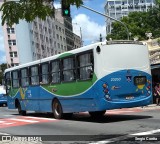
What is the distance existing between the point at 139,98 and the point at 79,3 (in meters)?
10.5

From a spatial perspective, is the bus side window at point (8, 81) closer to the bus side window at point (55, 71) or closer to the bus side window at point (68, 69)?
the bus side window at point (55, 71)

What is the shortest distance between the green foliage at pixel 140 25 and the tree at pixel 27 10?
5808cm

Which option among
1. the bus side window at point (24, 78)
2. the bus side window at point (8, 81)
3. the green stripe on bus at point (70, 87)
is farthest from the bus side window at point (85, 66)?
the bus side window at point (8, 81)

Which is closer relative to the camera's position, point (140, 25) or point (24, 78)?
point (24, 78)

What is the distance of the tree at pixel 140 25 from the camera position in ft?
218

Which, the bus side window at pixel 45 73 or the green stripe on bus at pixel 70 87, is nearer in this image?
the green stripe on bus at pixel 70 87

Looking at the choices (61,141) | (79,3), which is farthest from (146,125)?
(79,3)

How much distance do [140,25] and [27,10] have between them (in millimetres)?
68467

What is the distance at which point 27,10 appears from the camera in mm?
6711

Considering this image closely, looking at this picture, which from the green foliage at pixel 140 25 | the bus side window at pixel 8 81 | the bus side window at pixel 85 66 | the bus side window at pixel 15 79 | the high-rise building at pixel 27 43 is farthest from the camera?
the high-rise building at pixel 27 43

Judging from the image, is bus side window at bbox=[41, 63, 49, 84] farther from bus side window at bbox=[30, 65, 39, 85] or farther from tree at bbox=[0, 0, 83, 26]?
tree at bbox=[0, 0, 83, 26]

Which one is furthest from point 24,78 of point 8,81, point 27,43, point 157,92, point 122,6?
point 122,6

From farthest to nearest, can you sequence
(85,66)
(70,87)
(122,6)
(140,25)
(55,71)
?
(122,6) < (140,25) < (55,71) < (70,87) < (85,66)

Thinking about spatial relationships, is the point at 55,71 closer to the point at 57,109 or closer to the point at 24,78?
the point at 57,109
